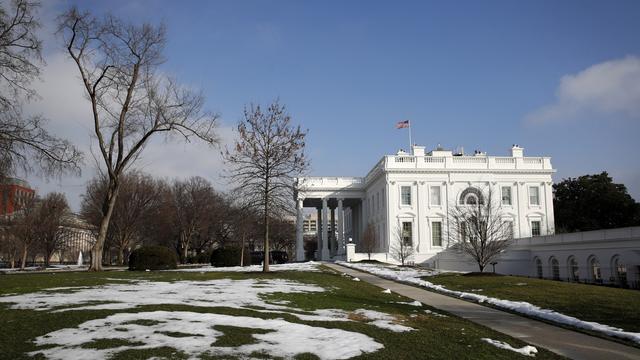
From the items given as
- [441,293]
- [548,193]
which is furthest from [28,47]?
[548,193]

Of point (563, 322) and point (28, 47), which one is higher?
point (28, 47)

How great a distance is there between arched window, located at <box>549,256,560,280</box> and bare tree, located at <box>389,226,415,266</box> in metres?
14.3

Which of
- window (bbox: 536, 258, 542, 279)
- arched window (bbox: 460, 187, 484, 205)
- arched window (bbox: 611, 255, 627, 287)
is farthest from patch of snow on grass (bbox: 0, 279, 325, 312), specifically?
arched window (bbox: 460, 187, 484, 205)

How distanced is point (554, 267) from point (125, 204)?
133ft

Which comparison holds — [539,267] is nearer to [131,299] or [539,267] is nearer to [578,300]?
[578,300]

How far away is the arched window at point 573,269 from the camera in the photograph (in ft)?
141

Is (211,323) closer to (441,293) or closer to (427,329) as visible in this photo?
(427,329)

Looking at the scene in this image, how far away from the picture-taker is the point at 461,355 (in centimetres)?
796

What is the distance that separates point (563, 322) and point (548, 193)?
58.9 m

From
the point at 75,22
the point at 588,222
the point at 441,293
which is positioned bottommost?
the point at 441,293

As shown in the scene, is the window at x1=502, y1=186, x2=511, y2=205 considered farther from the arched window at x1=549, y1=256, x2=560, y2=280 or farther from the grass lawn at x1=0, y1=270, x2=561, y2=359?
the grass lawn at x1=0, y1=270, x2=561, y2=359

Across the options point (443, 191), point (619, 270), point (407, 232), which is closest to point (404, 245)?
point (407, 232)

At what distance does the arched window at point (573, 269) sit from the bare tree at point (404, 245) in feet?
54.3

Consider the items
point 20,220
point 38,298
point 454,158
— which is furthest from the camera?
point 454,158
